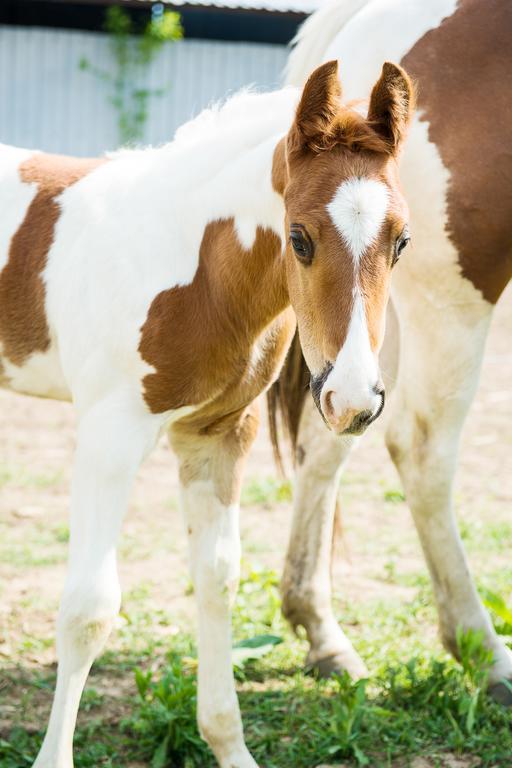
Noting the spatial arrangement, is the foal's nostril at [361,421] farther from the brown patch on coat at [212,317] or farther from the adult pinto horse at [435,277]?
the adult pinto horse at [435,277]

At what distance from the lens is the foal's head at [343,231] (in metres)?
2.09

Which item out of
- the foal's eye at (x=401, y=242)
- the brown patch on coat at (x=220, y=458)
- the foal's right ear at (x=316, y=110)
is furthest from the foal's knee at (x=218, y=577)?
the foal's right ear at (x=316, y=110)

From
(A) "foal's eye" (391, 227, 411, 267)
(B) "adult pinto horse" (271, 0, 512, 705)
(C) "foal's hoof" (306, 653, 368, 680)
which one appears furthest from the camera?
(C) "foal's hoof" (306, 653, 368, 680)

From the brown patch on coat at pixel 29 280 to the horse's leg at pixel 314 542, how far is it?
116 centimetres

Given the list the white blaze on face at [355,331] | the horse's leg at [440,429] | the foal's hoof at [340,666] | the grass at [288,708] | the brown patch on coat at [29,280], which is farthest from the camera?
the foal's hoof at [340,666]

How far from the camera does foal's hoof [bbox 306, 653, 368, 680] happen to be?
3.41 metres

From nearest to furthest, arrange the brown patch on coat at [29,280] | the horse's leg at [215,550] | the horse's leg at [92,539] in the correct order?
the horse's leg at [92,539] → the brown patch on coat at [29,280] → the horse's leg at [215,550]

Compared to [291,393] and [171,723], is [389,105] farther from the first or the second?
[171,723]

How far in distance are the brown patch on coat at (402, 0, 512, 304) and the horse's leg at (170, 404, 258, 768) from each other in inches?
34.5

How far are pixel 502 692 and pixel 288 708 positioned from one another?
0.70m

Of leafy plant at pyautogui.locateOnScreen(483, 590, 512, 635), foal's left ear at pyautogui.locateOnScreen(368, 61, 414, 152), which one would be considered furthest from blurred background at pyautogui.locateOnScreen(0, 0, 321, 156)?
foal's left ear at pyautogui.locateOnScreen(368, 61, 414, 152)

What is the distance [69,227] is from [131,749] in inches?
60.0

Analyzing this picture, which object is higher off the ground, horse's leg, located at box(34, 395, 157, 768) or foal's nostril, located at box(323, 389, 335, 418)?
foal's nostril, located at box(323, 389, 335, 418)

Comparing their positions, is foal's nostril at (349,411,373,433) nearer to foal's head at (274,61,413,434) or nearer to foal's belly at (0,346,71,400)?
foal's head at (274,61,413,434)
